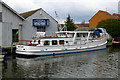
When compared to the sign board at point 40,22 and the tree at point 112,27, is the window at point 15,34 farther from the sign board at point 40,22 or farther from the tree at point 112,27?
the tree at point 112,27

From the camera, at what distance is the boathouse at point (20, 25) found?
30.2 m

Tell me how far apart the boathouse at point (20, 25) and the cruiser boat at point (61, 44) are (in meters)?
5.17

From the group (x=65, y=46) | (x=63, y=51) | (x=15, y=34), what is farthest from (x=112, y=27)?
(x=15, y=34)

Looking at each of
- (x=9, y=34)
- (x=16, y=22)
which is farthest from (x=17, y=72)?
(x=16, y=22)

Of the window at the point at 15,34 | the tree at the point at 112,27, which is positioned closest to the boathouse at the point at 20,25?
the window at the point at 15,34

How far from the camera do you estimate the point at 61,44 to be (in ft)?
92.1

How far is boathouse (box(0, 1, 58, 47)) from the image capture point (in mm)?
30219

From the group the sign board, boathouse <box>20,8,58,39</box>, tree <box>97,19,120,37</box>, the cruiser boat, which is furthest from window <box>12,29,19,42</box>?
tree <box>97,19,120,37</box>

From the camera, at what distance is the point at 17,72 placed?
1678cm

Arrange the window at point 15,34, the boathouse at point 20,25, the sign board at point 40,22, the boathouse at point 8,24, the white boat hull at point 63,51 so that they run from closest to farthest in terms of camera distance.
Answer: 1. the white boat hull at point 63,51
2. the boathouse at point 8,24
3. the boathouse at point 20,25
4. the window at point 15,34
5. the sign board at point 40,22

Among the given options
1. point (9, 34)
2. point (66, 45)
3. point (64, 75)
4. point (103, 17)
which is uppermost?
point (103, 17)

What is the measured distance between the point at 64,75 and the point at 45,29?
68.7ft

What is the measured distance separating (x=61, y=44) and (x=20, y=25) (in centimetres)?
1006

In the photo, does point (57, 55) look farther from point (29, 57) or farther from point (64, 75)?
point (64, 75)
